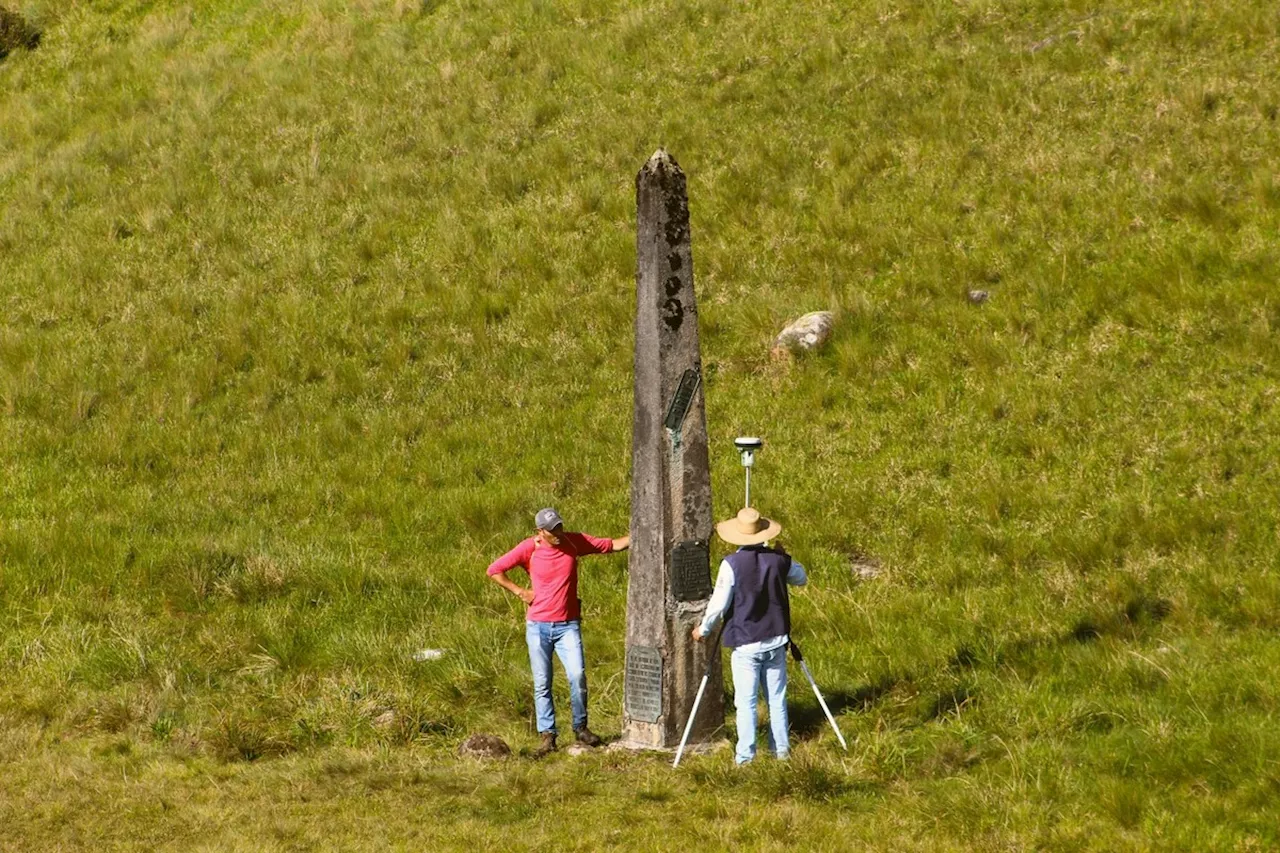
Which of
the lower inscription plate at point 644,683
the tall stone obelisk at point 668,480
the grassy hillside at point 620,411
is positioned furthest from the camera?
the lower inscription plate at point 644,683

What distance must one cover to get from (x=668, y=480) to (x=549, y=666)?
5.58 ft

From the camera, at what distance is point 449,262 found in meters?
19.9

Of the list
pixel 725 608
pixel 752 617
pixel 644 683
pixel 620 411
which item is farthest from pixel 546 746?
pixel 620 411

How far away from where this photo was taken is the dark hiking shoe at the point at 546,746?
9484mm

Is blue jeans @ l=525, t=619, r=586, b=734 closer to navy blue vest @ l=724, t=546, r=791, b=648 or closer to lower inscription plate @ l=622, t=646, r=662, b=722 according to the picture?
lower inscription plate @ l=622, t=646, r=662, b=722

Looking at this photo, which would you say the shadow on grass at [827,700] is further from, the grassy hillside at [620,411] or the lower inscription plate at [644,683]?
the lower inscription plate at [644,683]

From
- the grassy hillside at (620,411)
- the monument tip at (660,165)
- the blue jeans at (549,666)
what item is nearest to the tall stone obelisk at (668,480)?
the monument tip at (660,165)

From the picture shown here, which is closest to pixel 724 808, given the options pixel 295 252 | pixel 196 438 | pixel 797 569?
pixel 797 569

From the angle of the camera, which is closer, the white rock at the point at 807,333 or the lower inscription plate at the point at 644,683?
the lower inscription plate at the point at 644,683

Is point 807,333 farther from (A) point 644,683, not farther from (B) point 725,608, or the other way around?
(B) point 725,608

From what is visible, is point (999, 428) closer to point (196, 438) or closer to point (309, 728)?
point (309, 728)

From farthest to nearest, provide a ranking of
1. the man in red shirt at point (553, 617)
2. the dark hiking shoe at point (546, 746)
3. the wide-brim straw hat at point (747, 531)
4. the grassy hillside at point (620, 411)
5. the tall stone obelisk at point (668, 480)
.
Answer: the man in red shirt at point (553, 617)
the dark hiking shoe at point (546, 746)
the tall stone obelisk at point (668, 480)
the wide-brim straw hat at point (747, 531)
the grassy hillside at point (620, 411)

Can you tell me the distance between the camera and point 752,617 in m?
8.62

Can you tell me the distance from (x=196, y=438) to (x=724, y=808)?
35.7 ft
